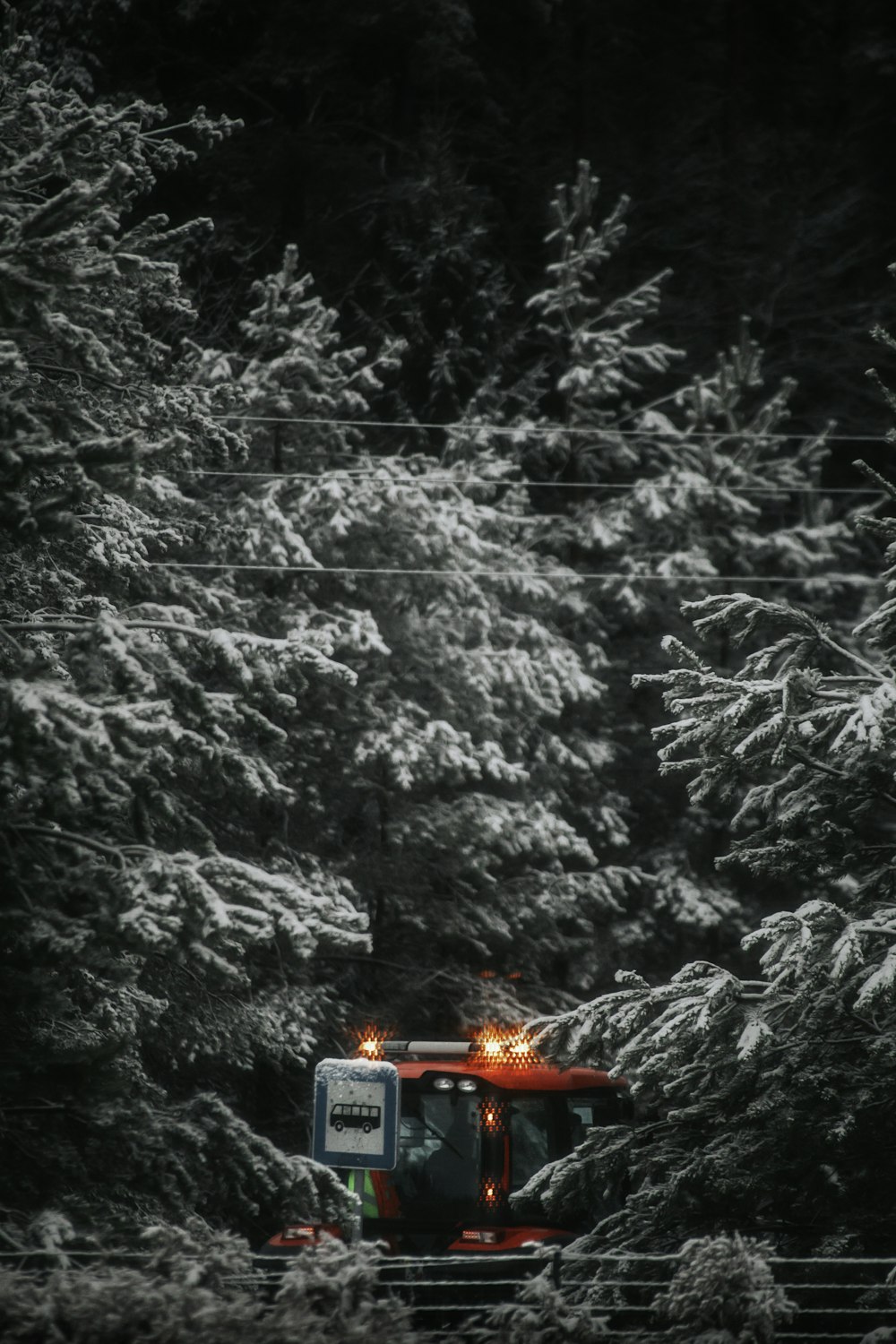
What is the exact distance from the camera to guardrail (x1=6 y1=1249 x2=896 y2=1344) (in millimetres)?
6957

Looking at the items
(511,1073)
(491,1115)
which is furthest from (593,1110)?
→ (491,1115)

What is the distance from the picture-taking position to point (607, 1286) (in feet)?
26.5

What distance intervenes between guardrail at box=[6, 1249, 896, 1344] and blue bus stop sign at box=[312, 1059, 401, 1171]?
59 centimetres

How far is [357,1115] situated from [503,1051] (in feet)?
9.44

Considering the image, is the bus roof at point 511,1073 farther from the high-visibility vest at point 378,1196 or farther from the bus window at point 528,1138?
the high-visibility vest at point 378,1196

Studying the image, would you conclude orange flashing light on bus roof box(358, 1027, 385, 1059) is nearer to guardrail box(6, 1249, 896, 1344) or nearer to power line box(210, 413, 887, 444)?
guardrail box(6, 1249, 896, 1344)

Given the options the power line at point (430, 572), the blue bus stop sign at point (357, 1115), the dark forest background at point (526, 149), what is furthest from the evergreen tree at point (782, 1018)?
the dark forest background at point (526, 149)

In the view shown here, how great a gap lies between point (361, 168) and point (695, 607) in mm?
16365

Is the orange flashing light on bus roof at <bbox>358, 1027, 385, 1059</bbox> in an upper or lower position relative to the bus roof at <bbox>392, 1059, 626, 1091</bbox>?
upper

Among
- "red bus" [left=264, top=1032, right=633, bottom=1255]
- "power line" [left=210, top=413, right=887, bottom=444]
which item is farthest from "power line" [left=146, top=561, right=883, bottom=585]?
"red bus" [left=264, top=1032, right=633, bottom=1255]

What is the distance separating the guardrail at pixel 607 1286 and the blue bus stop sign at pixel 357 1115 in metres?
0.59

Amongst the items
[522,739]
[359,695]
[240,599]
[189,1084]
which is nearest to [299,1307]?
[189,1084]

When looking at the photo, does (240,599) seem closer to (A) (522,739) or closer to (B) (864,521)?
(A) (522,739)

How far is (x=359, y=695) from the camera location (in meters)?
17.1
